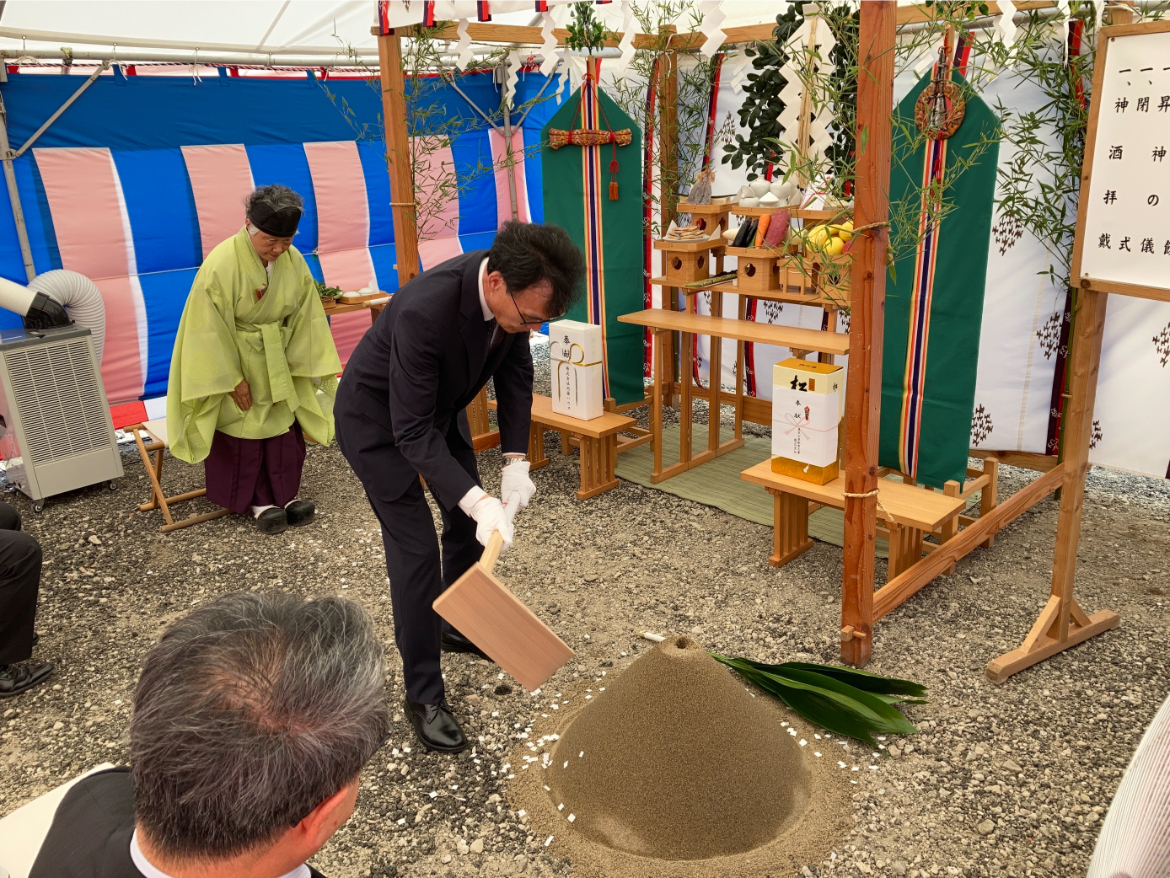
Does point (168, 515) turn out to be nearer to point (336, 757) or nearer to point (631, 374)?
point (631, 374)

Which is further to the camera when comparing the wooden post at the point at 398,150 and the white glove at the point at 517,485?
the wooden post at the point at 398,150

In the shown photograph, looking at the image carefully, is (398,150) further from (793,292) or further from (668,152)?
(793,292)

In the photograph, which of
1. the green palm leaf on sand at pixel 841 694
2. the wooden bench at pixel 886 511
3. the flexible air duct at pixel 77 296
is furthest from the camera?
the flexible air duct at pixel 77 296

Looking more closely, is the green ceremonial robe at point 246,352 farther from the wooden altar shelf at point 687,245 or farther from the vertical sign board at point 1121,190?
the vertical sign board at point 1121,190

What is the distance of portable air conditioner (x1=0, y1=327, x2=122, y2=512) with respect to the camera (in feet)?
13.9

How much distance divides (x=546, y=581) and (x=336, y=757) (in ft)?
8.72

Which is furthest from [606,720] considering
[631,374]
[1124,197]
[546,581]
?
[631,374]

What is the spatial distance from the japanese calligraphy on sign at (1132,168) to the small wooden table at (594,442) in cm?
232

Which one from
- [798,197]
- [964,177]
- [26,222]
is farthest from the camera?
[26,222]

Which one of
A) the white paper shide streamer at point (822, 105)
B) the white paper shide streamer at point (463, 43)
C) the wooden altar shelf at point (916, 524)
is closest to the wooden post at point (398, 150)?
the white paper shide streamer at point (463, 43)

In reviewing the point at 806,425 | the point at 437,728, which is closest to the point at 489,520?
the point at 437,728

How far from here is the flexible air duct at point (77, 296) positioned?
477cm

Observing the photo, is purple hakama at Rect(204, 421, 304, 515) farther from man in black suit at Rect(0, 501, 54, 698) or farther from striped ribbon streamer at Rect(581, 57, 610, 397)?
striped ribbon streamer at Rect(581, 57, 610, 397)

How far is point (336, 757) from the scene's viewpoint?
95cm
